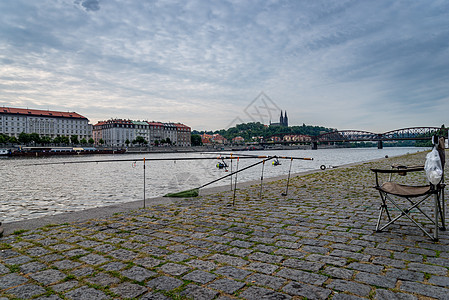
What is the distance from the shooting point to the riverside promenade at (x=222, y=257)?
10.4ft

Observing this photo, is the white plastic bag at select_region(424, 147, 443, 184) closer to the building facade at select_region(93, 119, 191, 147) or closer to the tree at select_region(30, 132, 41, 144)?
the tree at select_region(30, 132, 41, 144)

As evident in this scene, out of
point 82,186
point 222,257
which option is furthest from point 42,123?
Result: point 222,257

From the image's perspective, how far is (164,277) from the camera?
11.4 feet

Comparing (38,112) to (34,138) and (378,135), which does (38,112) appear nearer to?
(34,138)

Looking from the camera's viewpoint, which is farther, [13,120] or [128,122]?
[128,122]

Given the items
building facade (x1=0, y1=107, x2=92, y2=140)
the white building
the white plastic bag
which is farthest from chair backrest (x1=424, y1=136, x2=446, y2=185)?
the white building

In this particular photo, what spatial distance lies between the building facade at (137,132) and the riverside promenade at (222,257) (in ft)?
511

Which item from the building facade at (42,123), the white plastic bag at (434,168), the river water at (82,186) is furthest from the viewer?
the building facade at (42,123)

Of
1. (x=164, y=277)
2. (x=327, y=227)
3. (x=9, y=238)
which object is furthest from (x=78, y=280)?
(x=327, y=227)

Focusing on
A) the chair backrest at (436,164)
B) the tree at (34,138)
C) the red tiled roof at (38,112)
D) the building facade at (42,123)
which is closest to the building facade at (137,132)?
the building facade at (42,123)

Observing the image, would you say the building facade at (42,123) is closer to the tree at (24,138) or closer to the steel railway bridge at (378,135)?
the tree at (24,138)

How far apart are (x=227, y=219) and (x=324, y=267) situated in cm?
283

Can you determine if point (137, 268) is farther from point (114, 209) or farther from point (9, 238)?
point (114, 209)

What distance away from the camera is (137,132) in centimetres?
17312
